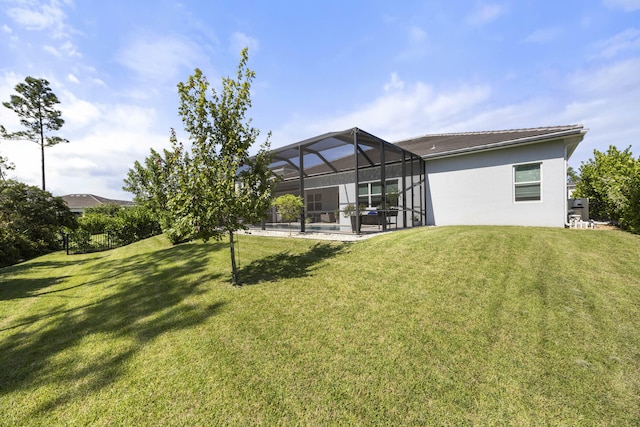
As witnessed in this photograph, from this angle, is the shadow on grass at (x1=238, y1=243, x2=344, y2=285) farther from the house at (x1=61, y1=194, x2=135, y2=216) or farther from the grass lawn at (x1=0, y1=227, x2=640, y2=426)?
the house at (x1=61, y1=194, x2=135, y2=216)

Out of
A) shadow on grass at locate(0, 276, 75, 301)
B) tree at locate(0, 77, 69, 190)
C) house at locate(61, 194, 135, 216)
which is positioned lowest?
shadow on grass at locate(0, 276, 75, 301)

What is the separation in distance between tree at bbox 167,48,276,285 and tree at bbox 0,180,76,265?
36.4 feet

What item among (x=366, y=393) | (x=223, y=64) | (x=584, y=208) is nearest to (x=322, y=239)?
(x=223, y=64)

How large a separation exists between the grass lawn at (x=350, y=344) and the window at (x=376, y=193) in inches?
258

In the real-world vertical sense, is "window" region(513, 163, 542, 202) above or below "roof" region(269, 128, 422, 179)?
below

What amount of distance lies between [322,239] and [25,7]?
428 inches

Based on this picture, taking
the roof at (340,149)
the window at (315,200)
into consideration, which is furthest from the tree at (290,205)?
the window at (315,200)

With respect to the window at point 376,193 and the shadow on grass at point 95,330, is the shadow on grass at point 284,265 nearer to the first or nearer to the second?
the shadow on grass at point 95,330

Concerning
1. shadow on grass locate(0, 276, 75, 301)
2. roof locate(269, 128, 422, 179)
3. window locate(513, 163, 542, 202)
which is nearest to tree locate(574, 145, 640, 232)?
window locate(513, 163, 542, 202)

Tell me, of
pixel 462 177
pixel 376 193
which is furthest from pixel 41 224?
pixel 462 177

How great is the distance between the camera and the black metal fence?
13852 millimetres

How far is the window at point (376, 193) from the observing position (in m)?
12.9

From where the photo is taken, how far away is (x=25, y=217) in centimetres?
1115

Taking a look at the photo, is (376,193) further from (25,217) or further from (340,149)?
(25,217)
